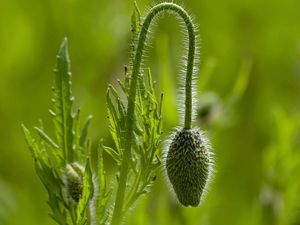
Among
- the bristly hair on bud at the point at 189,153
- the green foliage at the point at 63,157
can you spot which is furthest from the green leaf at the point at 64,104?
→ the bristly hair on bud at the point at 189,153

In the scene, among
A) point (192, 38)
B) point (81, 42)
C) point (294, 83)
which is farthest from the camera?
point (294, 83)

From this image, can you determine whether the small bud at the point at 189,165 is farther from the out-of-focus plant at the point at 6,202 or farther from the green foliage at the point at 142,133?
→ the out-of-focus plant at the point at 6,202

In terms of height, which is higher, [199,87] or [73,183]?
[199,87]

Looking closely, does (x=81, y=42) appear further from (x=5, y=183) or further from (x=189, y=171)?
(x=189, y=171)

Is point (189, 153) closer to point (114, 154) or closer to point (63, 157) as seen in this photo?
point (114, 154)

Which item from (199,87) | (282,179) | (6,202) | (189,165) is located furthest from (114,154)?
(6,202)

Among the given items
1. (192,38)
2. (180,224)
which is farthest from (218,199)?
(192,38)
